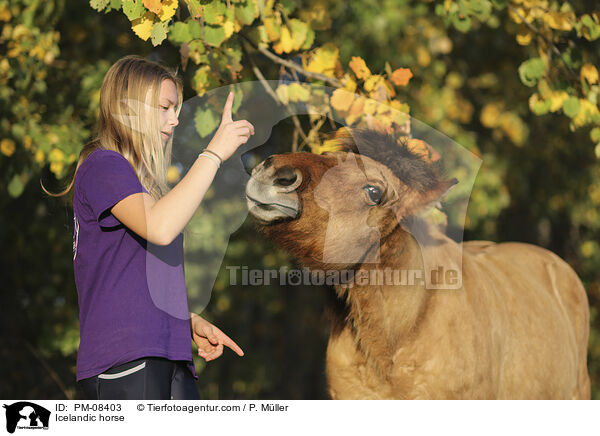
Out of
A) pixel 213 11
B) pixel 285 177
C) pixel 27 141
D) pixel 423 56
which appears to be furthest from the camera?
pixel 423 56

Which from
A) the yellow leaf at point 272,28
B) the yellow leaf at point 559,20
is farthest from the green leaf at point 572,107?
the yellow leaf at point 272,28

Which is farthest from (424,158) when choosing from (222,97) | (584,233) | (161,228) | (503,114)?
(584,233)

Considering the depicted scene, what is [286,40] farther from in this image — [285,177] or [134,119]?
[134,119]

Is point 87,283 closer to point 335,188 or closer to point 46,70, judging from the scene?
point 335,188

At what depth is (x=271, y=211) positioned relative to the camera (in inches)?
110

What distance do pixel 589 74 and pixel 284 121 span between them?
1901 millimetres

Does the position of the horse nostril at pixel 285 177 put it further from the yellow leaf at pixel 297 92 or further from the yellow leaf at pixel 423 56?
the yellow leaf at pixel 423 56

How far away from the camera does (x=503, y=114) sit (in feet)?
29.7

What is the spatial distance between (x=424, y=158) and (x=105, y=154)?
1664mm

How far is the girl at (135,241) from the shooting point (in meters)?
2.01

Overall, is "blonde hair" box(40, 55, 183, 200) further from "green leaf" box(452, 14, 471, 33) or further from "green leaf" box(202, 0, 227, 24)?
"green leaf" box(452, 14, 471, 33)

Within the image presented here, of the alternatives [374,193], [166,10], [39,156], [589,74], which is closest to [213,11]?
[166,10]

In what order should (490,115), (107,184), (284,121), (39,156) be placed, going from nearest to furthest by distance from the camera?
(107,184) < (284,121) < (39,156) < (490,115)
